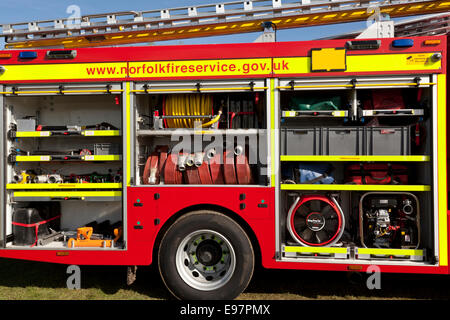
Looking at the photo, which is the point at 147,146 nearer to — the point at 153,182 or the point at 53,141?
the point at 153,182

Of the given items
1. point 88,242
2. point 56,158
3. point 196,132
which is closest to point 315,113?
point 196,132

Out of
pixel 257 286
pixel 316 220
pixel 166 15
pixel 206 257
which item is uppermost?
pixel 166 15

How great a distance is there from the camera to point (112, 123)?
14.9ft

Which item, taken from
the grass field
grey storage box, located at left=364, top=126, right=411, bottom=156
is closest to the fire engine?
grey storage box, located at left=364, top=126, right=411, bottom=156

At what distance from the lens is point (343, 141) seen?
3641 mm

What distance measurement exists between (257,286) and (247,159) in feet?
5.69

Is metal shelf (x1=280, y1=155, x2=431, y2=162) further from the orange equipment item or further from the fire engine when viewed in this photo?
the orange equipment item

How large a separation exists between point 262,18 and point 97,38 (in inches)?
99.3

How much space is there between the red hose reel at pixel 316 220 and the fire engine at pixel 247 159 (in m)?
0.02

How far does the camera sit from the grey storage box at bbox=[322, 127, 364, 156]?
3.63 metres

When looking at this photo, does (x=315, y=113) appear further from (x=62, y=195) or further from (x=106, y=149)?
(x=62, y=195)

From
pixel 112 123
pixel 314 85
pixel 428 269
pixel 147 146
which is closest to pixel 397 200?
pixel 428 269

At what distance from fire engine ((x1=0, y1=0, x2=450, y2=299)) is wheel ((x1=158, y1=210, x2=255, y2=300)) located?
0.01 meters

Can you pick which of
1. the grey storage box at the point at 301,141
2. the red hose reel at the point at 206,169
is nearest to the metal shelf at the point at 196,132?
the red hose reel at the point at 206,169
